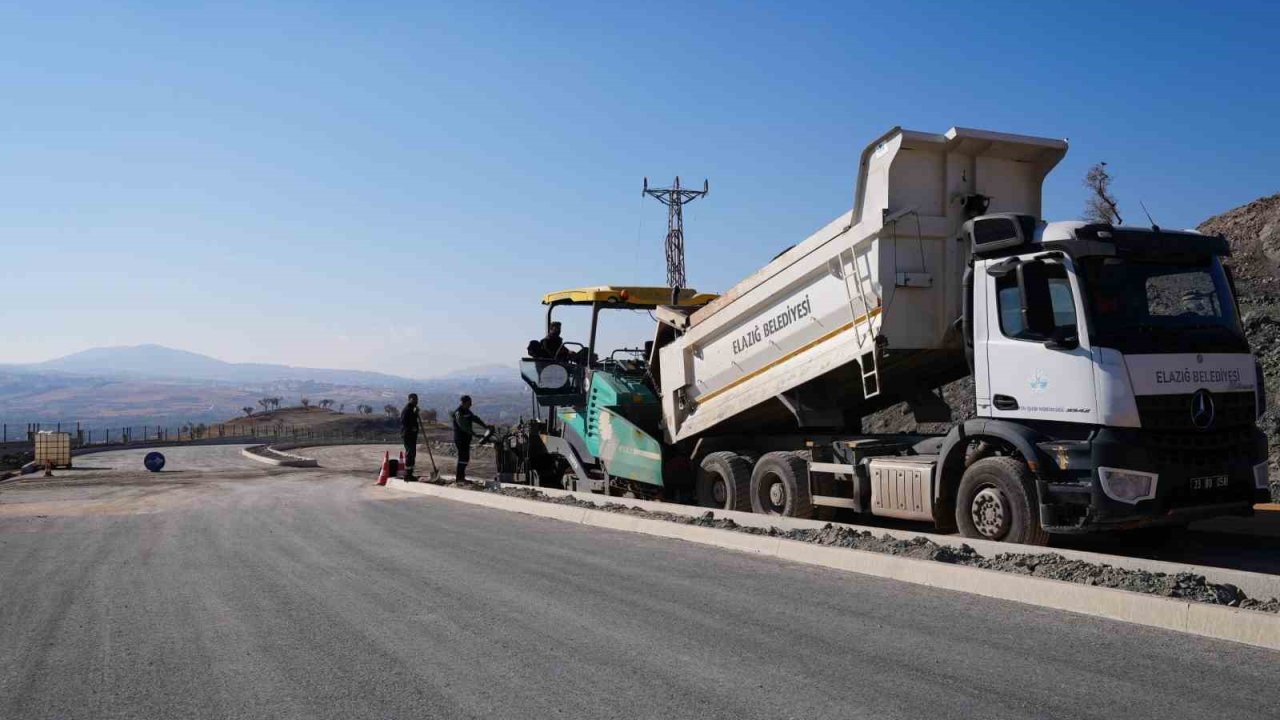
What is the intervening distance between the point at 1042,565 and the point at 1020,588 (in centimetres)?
79

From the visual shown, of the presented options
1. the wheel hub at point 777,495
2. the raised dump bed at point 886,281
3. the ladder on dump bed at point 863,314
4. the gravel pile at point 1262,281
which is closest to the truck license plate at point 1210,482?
the raised dump bed at point 886,281

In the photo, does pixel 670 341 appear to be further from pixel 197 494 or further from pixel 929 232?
pixel 197 494

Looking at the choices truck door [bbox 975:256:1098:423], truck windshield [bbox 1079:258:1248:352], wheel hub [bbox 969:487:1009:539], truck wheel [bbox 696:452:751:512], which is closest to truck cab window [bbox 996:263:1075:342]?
truck door [bbox 975:256:1098:423]

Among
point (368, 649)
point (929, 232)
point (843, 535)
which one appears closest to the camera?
point (368, 649)

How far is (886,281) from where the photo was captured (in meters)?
10.2

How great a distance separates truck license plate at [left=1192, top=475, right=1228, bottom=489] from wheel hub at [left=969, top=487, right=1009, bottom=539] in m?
1.43

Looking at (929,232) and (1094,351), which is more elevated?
(929,232)

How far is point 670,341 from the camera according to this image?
13977 millimetres

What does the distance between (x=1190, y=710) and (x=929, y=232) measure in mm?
6347

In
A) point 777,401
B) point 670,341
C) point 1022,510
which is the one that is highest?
point 670,341

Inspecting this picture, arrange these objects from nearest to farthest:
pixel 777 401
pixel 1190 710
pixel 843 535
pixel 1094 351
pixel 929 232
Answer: pixel 1190 710
pixel 1094 351
pixel 843 535
pixel 929 232
pixel 777 401

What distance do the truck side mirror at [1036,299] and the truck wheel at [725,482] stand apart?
441 cm

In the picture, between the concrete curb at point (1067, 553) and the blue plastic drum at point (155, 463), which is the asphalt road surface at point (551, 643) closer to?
the concrete curb at point (1067, 553)

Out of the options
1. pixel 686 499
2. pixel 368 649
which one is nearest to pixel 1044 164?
pixel 686 499
